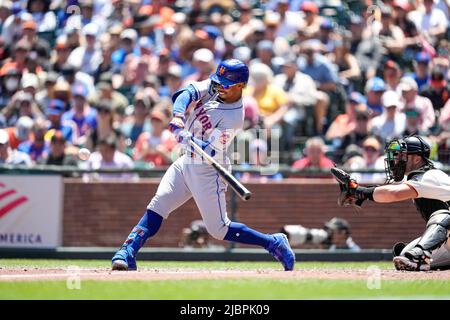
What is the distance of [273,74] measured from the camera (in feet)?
49.9

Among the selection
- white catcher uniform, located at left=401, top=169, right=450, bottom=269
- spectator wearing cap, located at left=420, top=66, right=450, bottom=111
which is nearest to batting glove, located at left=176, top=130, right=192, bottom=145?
white catcher uniform, located at left=401, top=169, right=450, bottom=269

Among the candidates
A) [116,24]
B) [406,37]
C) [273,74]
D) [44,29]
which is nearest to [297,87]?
[273,74]

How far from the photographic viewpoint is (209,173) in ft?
27.7

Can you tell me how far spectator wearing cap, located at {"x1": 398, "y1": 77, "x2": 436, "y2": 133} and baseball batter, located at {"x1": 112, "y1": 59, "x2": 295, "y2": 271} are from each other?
552 centimetres

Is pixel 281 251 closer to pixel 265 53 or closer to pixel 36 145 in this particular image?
pixel 36 145

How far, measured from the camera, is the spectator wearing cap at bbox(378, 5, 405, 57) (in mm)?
15094

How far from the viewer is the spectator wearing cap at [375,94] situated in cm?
1413

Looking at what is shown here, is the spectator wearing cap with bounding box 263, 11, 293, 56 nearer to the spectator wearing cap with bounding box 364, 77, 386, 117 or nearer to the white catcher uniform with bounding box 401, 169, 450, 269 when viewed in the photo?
the spectator wearing cap with bounding box 364, 77, 386, 117

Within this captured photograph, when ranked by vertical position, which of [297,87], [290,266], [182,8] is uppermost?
[182,8]

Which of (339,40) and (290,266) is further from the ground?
(339,40)

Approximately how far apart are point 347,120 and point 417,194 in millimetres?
5872

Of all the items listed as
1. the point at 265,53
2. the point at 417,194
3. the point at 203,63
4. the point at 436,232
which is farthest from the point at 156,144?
the point at 436,232

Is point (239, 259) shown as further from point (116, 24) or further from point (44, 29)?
point (44, 29)
